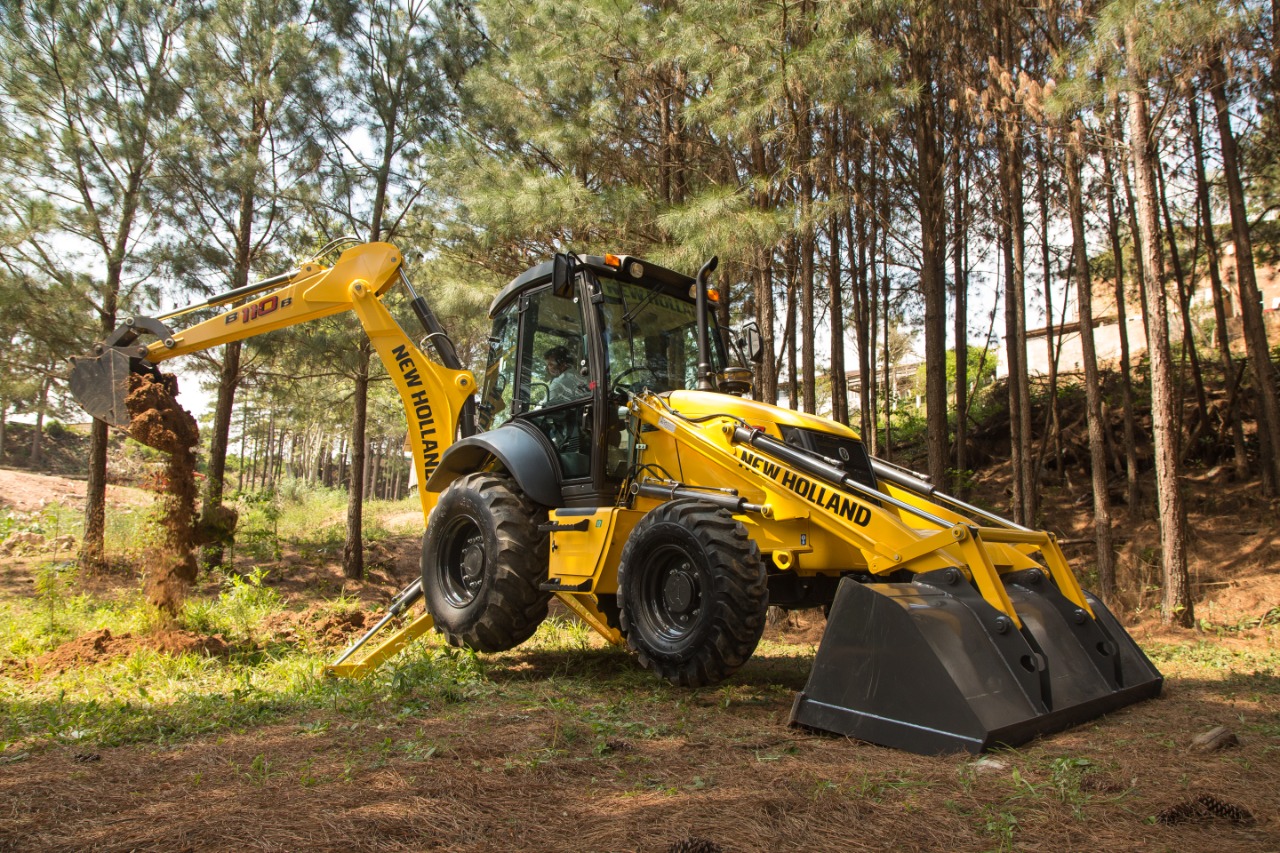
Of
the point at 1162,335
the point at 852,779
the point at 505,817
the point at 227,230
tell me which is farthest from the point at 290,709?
the point at 227,230

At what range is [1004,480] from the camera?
1549 centimetres

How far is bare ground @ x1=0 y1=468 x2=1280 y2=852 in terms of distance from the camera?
8.64ft

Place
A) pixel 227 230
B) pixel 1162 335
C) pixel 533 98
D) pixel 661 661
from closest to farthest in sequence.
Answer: pixel 661 661 < pixel 1162 335 < pixel 533 98 < pixel 227 230

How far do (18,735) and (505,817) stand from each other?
10.4 ft

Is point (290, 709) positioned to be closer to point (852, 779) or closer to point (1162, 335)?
point (852, 779)

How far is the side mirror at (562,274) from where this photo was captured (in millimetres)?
5645

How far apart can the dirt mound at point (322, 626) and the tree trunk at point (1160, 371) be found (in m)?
8.02

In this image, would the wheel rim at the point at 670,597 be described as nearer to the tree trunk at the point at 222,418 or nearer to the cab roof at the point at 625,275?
the cab roof at the point at 625,275

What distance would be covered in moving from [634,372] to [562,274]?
89 cm

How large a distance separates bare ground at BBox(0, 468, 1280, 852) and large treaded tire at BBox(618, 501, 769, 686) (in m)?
0.32

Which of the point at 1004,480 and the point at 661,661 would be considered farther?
the point at 1004,480

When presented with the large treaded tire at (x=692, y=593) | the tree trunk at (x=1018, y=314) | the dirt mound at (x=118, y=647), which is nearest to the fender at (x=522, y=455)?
the large treaded tire at (x=692, y=593)

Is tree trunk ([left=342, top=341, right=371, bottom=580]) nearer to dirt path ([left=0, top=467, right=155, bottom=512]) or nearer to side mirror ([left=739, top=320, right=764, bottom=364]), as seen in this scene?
dirt path ([left=0, top=467, right=155, bottom=512])

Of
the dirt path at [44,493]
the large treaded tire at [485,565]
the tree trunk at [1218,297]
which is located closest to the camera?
the large treaded tire at [485,565]
